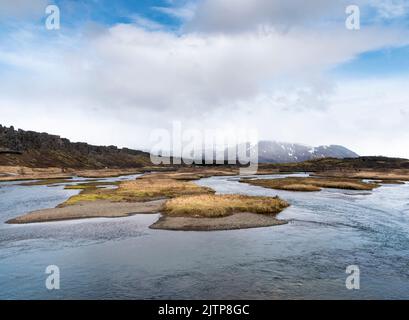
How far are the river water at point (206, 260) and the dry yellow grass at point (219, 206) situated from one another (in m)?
6.43

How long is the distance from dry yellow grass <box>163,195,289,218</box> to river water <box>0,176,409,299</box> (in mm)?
6427

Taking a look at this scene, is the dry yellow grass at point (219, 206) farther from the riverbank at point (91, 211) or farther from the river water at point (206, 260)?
the river water at point (206, 260)

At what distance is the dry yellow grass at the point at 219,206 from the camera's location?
5284 centimetres

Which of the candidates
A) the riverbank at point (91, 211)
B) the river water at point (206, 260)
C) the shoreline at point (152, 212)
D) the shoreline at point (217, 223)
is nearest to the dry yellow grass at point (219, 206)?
the shoreline at point (152, 212)

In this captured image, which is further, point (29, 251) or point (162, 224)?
point (162, 224)

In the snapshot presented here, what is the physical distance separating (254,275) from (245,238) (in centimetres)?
1172

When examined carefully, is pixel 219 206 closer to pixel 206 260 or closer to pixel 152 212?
pixel 152 212

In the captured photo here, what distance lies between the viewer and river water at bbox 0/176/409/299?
2548 centimetres

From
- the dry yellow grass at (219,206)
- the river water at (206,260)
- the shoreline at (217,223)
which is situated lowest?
the river water at (206,260)

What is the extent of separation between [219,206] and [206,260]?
924 inches
